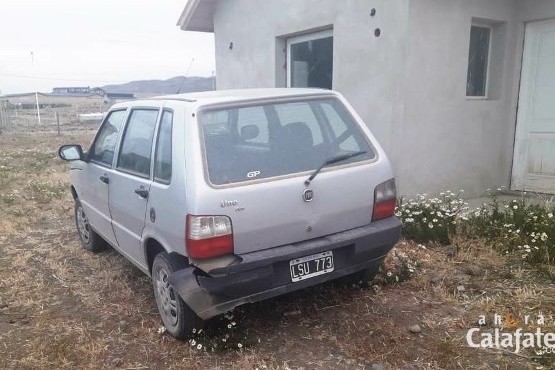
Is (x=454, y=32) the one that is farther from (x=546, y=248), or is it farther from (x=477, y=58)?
(x=546, y=248)

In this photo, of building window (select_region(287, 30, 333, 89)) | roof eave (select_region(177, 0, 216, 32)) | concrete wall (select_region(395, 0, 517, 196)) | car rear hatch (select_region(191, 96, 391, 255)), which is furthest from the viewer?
roof eave (select_region(177, 0, 216, 32))

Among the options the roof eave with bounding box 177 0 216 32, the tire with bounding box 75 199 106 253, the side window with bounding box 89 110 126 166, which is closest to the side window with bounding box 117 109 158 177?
the side window with bounding box 89 110 126 166

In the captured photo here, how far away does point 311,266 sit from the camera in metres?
3.17

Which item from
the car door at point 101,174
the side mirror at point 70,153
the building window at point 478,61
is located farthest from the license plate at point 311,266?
the building window at point 478,61

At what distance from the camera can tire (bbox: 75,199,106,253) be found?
540cm

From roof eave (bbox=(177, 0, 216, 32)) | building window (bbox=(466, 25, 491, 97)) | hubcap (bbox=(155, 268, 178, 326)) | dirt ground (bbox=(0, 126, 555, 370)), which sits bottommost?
dirt ground (bbox=(0, 126, 555, 370))

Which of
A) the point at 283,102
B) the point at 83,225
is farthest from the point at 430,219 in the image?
the point at 83,225

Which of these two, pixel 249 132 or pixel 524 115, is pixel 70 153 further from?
pixel 524 115

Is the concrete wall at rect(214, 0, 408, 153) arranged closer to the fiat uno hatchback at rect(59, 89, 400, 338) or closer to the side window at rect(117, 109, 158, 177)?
the fiat uno hatchback at rect(59, 89, 400, 338)

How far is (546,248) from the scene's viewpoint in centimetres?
426

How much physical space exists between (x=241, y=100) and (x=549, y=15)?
203 inches

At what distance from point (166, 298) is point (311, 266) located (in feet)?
3.73

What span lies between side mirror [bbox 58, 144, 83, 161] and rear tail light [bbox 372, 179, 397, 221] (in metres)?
3.09

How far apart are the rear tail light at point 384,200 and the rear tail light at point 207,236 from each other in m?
1.19
